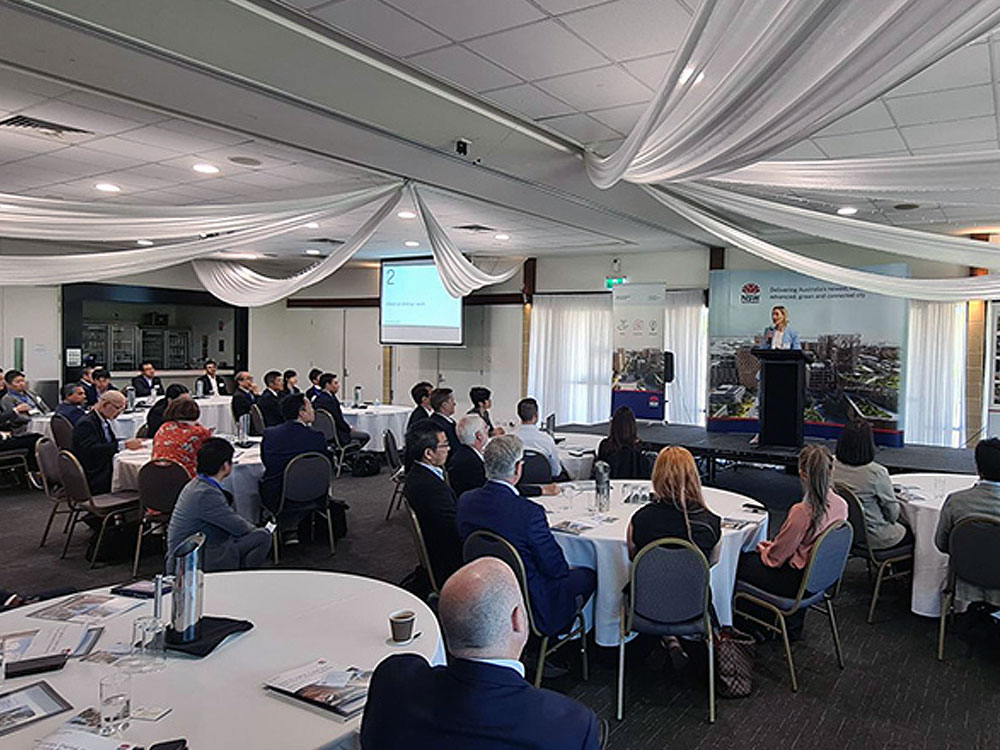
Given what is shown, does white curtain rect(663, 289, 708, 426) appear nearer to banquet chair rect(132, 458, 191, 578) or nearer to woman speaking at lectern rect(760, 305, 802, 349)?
woman speaking at lectern rect(760, 305, 802, 349)

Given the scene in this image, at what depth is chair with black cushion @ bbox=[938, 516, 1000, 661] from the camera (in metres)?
3.96

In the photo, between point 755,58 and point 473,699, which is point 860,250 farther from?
point 473,699

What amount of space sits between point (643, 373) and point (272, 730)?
9603 millimetres

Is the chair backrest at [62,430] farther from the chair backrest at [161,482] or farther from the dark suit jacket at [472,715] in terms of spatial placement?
the dark suit jacket at [472,715]

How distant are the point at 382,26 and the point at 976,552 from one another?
14.0 ft

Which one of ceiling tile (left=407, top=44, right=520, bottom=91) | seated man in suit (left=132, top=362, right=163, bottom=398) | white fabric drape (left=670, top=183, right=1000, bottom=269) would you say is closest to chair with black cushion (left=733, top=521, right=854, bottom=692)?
white fabric drape (left=670, top=183, right=1000, bottom=269)

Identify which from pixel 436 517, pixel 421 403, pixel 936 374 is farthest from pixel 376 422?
pixel 936 374

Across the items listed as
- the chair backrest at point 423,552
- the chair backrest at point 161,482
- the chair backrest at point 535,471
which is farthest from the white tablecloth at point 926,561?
the chair backrest at point 161,482

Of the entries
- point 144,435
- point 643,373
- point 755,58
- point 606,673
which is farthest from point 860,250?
point 144,435

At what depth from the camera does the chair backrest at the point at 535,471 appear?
5.64 m

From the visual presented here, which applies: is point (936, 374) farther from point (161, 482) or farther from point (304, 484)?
point (161, 482)

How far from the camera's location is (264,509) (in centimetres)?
600

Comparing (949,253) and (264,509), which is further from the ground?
(949,253)

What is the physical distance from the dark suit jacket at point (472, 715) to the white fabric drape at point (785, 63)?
180cm
